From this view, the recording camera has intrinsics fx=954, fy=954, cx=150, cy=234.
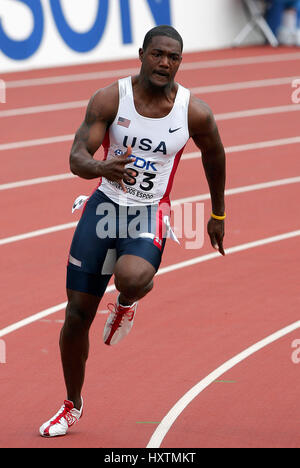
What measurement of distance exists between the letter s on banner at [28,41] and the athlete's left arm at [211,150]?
484 inches

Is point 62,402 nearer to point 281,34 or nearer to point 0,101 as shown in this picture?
point 0,101

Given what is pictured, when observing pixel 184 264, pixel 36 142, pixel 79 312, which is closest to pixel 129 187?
pixel 79 312

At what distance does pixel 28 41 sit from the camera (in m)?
17.7

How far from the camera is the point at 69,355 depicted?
521 centimetres

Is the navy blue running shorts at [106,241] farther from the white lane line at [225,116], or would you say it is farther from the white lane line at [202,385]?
the white lane line at [225,116]

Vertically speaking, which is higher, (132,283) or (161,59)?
(161,59)

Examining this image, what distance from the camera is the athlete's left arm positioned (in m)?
5.13

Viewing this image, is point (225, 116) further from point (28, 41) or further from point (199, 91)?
point (28, 41)

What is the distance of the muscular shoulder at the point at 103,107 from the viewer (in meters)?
4.95

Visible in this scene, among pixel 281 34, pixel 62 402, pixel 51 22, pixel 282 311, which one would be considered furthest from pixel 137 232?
pixel 281 34

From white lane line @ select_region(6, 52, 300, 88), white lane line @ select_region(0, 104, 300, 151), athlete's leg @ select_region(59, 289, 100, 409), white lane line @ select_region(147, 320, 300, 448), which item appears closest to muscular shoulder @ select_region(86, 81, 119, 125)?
athlete's leg @ select_region(59, 289, 100, 409)

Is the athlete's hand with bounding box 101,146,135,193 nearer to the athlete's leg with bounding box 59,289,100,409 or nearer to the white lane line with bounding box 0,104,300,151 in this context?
the athlete's leg with bounding box 59,289,100,409

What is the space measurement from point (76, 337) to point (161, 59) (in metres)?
1.55

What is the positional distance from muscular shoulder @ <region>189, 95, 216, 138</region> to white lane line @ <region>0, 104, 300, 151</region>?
7.79m
